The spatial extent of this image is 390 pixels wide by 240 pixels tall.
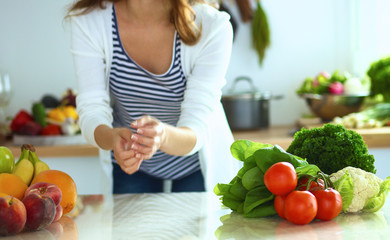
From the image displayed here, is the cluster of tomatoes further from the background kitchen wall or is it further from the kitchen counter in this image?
the background kitchen wall

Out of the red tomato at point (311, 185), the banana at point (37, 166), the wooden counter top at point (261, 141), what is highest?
the banana at point (37, 166)

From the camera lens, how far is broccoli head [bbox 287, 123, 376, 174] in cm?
105

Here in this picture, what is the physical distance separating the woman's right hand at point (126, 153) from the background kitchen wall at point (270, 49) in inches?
65.3

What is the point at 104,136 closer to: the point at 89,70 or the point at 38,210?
the point at 89,70

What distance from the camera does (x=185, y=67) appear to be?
1.46 metres

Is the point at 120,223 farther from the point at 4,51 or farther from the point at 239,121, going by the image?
the point at 4,51

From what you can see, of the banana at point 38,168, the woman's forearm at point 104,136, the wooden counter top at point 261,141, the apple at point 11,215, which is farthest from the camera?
the wooden counter top at point 261,141

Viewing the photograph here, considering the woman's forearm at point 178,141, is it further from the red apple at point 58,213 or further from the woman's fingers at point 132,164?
the red apple at point 58,213

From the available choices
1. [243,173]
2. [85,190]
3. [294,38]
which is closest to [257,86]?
[294,38]

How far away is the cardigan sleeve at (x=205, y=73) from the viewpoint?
133 cm

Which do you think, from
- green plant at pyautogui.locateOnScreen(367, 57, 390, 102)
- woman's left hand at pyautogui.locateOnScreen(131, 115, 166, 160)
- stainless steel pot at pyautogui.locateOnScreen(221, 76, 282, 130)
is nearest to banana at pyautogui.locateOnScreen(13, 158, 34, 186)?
woman's left hand at pyautogui.locateOnScreen(131, 115, 166, 160)

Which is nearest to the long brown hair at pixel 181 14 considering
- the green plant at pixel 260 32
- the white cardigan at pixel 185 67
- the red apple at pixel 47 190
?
the white cardigan at pixel 185 67

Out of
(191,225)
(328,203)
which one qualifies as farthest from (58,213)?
(328,203)

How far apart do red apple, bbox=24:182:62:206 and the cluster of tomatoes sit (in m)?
0.37
